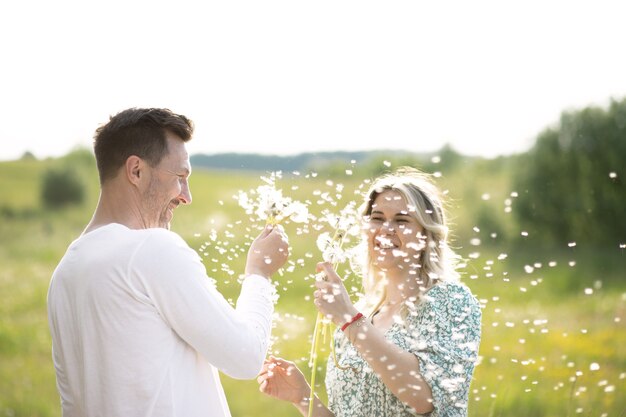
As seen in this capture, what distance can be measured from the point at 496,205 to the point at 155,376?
1190 cm

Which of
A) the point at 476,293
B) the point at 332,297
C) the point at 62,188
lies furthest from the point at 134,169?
the point at 62,188

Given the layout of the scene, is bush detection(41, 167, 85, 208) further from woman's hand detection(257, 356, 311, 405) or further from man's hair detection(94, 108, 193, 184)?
man's hair detection(94, 108, 193, 184)

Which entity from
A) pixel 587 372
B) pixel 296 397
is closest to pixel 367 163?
pixel 587 372

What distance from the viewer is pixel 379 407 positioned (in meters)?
2.56

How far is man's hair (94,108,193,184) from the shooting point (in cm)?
206

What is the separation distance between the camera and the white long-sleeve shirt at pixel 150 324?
1.86 metres

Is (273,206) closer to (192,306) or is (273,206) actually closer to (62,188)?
(192,306)

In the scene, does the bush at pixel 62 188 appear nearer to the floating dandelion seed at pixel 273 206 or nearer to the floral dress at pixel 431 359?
the floral dress at pixel 431 359

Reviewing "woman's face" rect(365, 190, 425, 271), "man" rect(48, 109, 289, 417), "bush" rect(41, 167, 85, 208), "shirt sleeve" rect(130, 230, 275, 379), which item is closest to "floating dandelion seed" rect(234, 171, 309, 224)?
"man" rect(48, 109, 289, 417)

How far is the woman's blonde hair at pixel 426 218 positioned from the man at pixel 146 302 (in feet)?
2.29

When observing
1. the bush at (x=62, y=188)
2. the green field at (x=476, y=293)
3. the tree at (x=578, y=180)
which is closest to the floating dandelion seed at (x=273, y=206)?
the green field at (x=476, y=293)

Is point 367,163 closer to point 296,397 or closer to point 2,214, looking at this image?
point 2,214

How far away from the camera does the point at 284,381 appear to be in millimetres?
2627

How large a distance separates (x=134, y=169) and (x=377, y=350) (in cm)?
88
